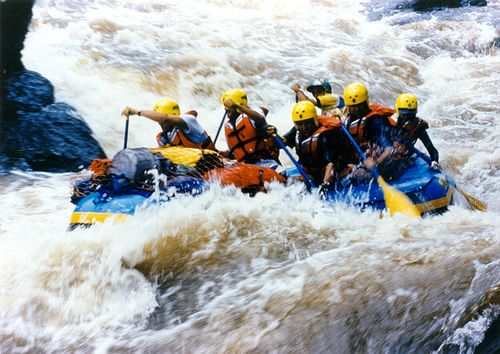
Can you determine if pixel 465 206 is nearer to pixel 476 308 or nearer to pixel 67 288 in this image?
pixel 476 308

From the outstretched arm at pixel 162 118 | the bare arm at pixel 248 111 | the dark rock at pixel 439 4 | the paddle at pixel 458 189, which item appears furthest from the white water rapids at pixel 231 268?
the dark rock at pixel 439 4

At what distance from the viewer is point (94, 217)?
10.9 ft

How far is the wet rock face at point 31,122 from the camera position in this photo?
5680 mm

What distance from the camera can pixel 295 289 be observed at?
2896 mm

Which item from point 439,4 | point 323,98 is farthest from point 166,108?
point 439,4

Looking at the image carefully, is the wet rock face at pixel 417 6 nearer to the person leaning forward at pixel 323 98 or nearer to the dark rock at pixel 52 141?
the person leaning forward at pixel 323 98

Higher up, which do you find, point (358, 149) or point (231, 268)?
point (358, 149)

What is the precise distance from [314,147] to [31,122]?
3459 mm

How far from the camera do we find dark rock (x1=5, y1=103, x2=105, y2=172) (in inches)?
223

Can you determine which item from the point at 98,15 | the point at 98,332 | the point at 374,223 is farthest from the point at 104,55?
the point at 98,332

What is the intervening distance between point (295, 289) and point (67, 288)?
128 cm

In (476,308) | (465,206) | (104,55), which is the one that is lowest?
(465,206)

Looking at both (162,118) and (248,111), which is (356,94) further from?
(162,118)

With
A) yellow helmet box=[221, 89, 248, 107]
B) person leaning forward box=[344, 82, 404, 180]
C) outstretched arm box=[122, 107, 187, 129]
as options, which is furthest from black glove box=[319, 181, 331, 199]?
outstretched arm box=[122, 107, 187, 129]
